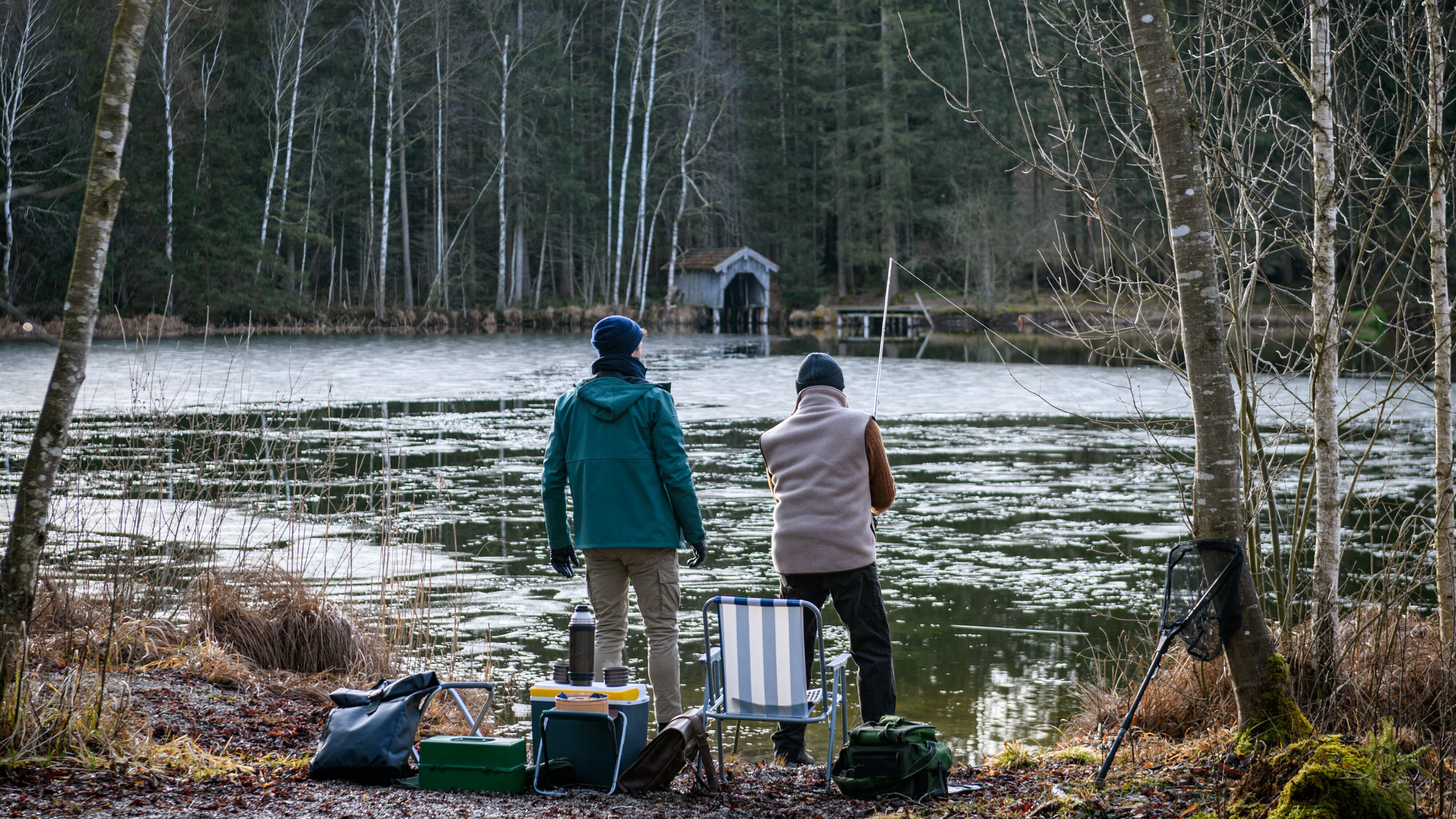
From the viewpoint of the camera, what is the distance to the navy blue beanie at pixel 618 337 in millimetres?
5027

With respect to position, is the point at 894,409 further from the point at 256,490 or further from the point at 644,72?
the point at 644,72

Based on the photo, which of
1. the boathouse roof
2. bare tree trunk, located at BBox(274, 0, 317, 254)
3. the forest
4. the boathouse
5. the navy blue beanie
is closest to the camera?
the navy blue beanie

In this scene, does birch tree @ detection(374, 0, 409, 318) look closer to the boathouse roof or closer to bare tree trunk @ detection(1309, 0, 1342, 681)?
the boathouse roof

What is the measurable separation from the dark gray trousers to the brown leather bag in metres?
0.67

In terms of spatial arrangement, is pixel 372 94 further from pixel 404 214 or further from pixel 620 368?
pixel 620 368

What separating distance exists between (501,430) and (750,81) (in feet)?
154

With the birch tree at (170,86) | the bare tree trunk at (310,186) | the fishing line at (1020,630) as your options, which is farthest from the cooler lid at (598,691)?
the bare tree trunk at (310,186)

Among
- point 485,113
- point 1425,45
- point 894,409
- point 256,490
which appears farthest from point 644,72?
point 1425,45

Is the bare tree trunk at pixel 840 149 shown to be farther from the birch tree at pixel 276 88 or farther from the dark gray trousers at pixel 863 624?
the dark gray trousers at pixel 863 624

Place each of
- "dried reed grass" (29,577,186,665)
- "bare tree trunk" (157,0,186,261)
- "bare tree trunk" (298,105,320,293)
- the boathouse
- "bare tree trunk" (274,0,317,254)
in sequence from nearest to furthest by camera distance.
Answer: "dried reed grass" (29,577,186,665), "bare tree trunk" (157,0,186,261), "bare tree trunk" (274,0,317,254), "bare tree trunk" (298,105,320,293), the boathouse

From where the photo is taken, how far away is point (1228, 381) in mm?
4266

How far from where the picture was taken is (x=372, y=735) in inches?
175

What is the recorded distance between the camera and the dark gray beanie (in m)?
5.07

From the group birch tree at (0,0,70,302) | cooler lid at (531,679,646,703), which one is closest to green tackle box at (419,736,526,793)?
cooler lid at (531,679,646,703)
